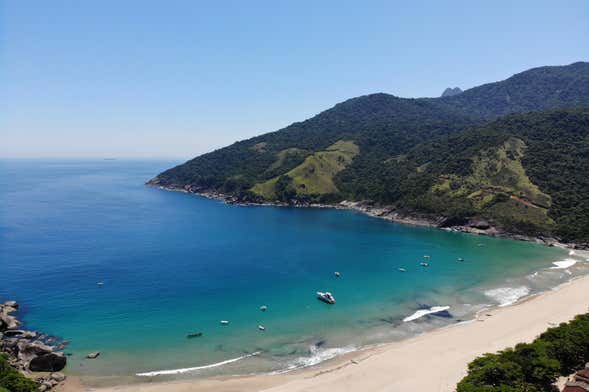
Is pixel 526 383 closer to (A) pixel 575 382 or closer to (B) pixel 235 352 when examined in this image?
(A) pixel 575 382

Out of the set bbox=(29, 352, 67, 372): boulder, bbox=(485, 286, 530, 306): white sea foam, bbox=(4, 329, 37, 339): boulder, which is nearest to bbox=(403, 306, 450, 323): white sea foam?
bbox=(485, 286, 530, 306): white sea foam

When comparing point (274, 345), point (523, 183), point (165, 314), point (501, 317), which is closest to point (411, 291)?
point (501, 317)

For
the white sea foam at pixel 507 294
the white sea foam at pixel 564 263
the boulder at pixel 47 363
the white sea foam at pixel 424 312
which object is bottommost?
the white sea foam at pixel 564 263

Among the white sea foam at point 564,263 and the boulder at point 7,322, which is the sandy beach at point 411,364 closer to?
the boulder at point 7,322

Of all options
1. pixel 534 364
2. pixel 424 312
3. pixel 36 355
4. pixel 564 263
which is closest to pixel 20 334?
pixel 36 355

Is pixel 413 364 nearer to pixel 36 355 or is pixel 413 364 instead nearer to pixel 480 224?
pixel 36 355

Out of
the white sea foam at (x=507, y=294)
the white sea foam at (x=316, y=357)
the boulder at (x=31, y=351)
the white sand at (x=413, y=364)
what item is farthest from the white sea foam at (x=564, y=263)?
the boulder at (x=31, y=351)
